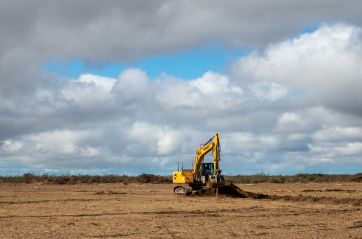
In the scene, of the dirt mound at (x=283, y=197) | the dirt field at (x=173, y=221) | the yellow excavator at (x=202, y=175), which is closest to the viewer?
the dirt field at (x=173, y=221)

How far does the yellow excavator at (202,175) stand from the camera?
45.5 m

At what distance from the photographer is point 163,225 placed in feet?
80.5

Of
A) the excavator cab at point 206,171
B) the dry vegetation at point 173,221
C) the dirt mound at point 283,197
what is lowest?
the dry vegetation at point 173,221

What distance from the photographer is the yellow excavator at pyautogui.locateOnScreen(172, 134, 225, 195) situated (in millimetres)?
45531

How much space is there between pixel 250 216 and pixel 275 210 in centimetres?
421

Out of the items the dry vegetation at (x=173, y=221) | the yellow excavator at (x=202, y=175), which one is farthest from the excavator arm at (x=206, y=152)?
the dry vegetation at (x=173, y=221)

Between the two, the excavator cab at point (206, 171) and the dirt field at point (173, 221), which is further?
the excavator cab at point (206, 171)

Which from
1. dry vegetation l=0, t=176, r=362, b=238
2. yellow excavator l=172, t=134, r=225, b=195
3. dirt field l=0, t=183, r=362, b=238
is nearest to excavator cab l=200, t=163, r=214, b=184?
yellow excavator l=172, t=134, r=225, b=195

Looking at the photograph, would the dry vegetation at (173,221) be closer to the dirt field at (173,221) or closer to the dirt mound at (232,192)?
the dirt field at (173,221)

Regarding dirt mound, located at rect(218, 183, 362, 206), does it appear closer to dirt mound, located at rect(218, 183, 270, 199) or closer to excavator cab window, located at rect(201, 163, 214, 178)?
dirt mound, located at rect(218, 183, 270, 199)

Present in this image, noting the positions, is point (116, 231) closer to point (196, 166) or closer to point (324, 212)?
point (324, 212)

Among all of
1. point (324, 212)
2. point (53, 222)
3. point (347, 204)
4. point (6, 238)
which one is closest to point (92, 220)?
point (53, 222)

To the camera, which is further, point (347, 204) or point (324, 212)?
point (347, 204)

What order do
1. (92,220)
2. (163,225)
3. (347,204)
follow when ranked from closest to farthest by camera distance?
(163,225) < (92,220) < (347,204)
